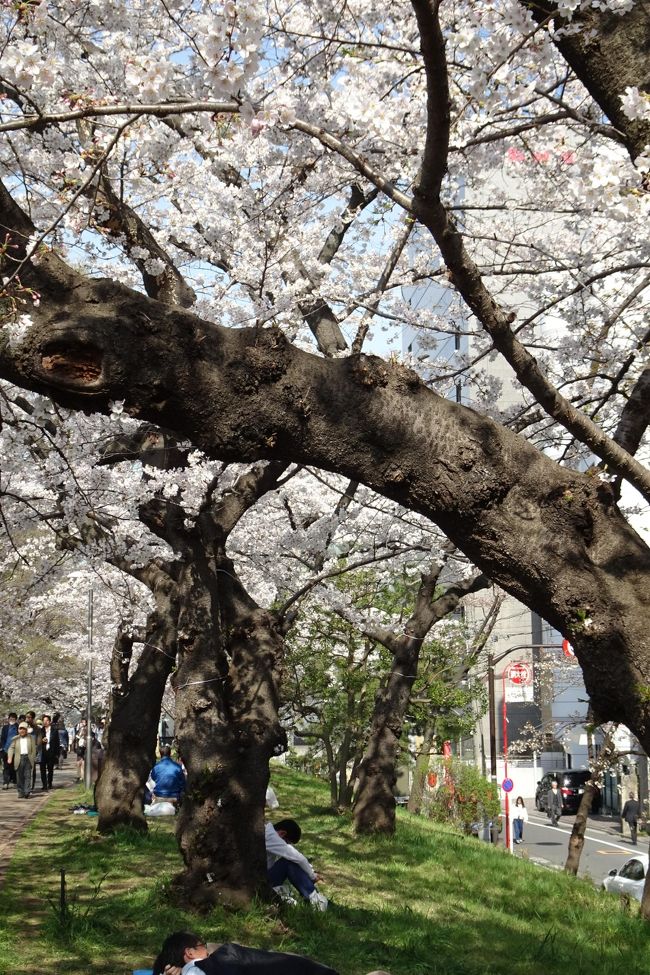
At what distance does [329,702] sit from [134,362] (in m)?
19.0

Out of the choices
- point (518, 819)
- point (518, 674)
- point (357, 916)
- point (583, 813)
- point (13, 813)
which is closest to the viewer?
point (357, 916)

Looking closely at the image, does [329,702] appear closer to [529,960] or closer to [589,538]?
[529,960]

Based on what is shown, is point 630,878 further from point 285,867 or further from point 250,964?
point 250,964

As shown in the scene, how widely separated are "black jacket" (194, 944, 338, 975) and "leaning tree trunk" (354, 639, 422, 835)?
10.4 m

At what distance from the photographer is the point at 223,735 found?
9016mm

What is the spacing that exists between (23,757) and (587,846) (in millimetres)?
17530

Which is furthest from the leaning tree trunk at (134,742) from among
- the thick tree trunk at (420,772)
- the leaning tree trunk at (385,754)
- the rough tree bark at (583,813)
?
the thick tree trunk at (420,772)

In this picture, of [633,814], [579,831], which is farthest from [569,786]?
[579,831]

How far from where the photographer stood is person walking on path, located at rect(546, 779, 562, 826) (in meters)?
38.3

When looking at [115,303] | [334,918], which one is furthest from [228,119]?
[334,918]

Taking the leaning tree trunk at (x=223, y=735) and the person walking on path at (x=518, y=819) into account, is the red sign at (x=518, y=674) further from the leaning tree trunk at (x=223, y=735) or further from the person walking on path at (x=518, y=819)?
the leaning tree trunk at (x=223, y=735)

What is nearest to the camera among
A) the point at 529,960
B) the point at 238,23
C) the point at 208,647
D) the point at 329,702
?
the point at 238,23

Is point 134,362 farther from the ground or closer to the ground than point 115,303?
closer to the ground

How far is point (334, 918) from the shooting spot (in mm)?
8664
